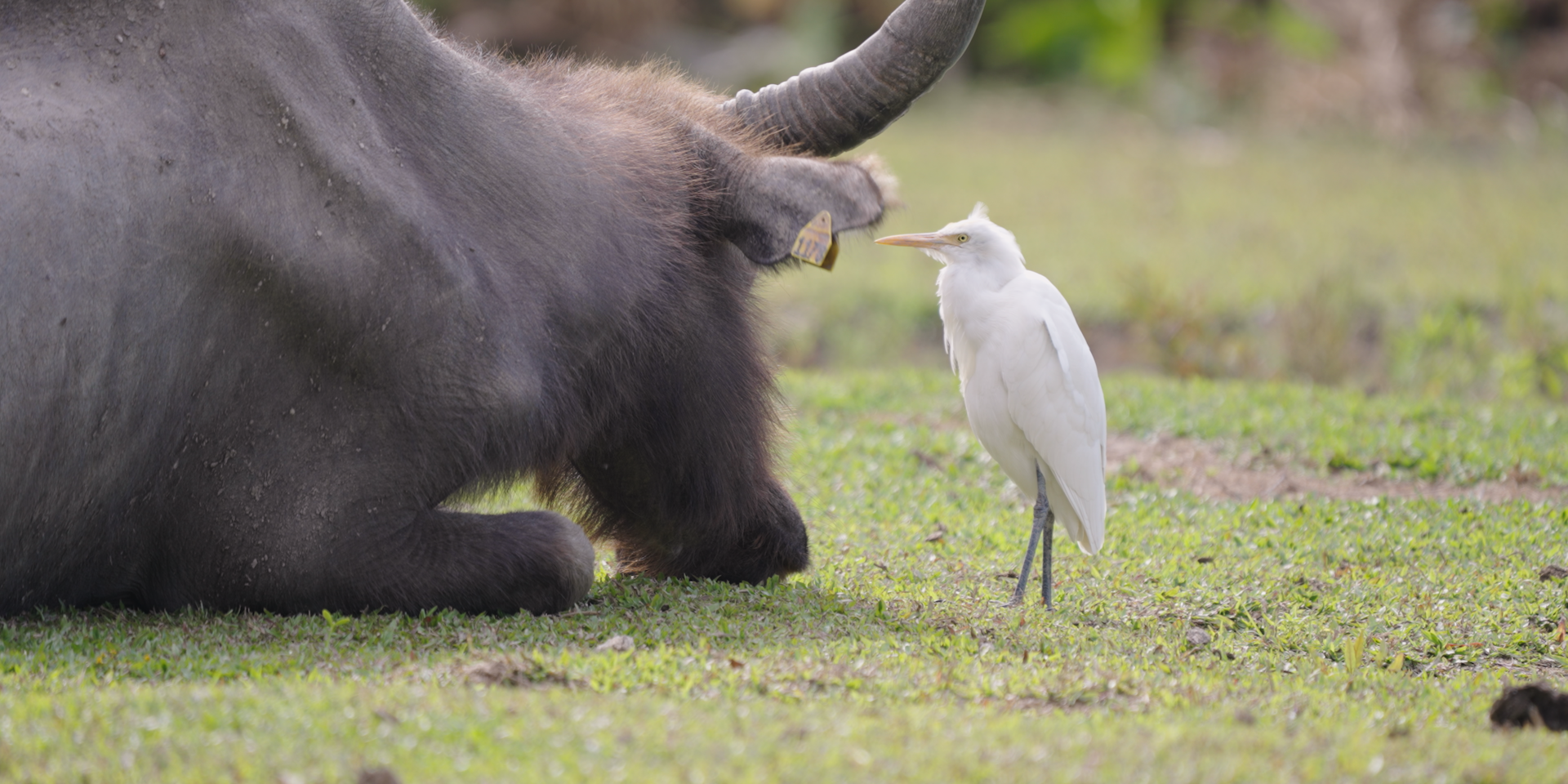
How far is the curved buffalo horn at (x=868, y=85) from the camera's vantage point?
3787 mm

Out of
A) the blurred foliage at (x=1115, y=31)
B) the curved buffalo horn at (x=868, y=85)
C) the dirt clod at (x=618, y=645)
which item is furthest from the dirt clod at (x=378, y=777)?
the blurred foliage at (x=1115, y=31)

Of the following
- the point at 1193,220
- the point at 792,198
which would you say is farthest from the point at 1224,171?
the point at 792,198

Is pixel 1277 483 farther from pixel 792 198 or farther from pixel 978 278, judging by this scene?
pixel 792 198

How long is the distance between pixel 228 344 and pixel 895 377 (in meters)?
4.03

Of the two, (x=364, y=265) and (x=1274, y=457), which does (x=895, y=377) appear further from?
(x=364, y=265)

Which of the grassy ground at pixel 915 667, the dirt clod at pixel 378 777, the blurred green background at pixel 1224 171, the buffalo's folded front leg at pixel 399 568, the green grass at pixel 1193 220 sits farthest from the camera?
the green grass at pixel 1193 220

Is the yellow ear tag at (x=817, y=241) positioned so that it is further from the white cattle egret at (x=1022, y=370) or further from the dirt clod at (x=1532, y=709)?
the dirt clod at (x=1532, y=709)

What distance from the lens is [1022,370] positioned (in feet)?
12.7

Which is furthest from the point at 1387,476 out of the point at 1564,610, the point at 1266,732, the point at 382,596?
the point at 382,596

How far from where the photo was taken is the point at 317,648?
3238 mm

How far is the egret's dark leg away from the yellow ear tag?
84cm

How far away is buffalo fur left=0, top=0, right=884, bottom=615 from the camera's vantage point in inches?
130

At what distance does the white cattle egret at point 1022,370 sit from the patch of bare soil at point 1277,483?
141 centimetres

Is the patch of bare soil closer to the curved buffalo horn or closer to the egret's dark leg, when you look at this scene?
the egret's dark leg
